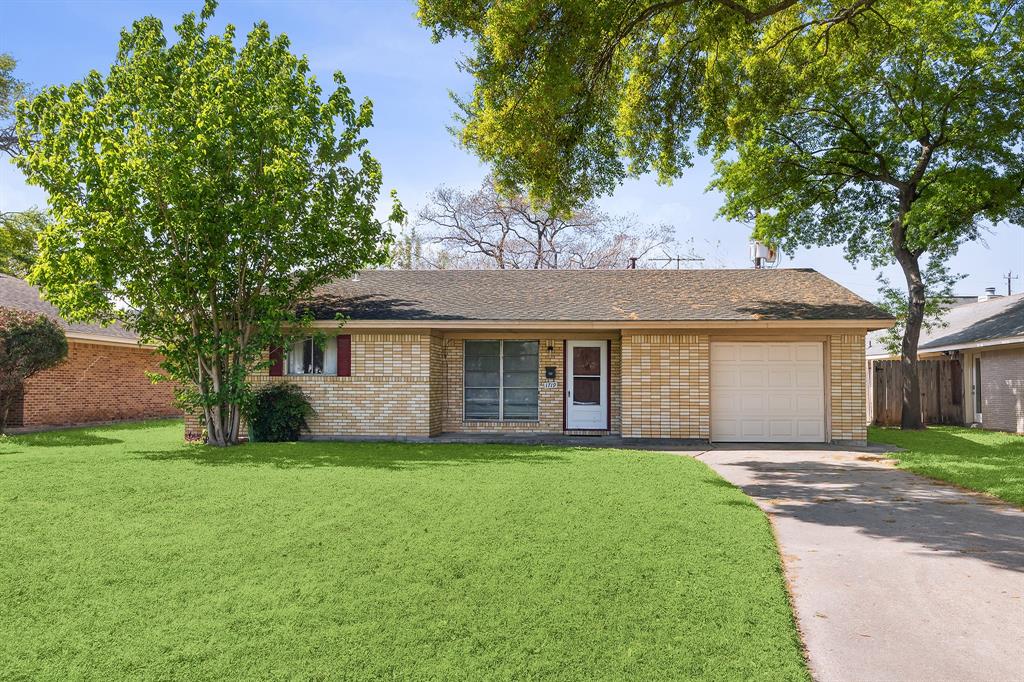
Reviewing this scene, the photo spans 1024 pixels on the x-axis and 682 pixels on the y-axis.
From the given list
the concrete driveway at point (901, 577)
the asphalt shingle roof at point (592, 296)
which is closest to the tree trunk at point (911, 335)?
the asphalt shingle roof at point (592, 296)

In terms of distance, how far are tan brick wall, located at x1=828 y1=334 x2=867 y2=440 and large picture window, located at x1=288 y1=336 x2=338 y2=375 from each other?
10.7 meters

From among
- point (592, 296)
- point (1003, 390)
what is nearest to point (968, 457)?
point (592, 296)

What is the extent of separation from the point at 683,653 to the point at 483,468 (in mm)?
6877

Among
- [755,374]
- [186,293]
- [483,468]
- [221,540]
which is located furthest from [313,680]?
[755,374]

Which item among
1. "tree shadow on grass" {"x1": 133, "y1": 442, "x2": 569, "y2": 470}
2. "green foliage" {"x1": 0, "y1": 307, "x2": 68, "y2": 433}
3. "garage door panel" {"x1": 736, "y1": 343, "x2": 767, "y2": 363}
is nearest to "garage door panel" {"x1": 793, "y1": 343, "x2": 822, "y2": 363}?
"garage door panel" {"x1": 736, "y1": 343, "x2": 767, "y2": 363}

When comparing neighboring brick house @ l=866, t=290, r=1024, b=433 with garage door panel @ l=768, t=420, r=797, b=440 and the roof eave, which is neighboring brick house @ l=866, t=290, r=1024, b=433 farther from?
garage door panel @ l=768, t=420, r=797, b=440

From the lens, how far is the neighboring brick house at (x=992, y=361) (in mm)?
18859

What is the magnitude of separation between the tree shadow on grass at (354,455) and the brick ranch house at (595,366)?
1841 mm

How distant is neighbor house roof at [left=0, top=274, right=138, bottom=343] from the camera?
1947cm

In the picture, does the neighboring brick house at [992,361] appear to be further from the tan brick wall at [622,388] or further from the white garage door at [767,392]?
the white garage door at [767,392]

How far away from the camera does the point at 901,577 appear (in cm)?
543

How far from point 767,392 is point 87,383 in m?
18.3

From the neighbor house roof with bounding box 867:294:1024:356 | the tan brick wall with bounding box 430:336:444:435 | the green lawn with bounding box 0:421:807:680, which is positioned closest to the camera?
the green lawn with bounding box 0:421:807:680

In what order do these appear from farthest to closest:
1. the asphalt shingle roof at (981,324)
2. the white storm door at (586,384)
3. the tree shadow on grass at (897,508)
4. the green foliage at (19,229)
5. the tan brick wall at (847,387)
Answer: the green foliage at (19,229) < the asphalt shingle roof at (981,324) < the white storm door at (586,384) < the tan brick wall at (847,387) < the tree shadow on grass at (897,508)
